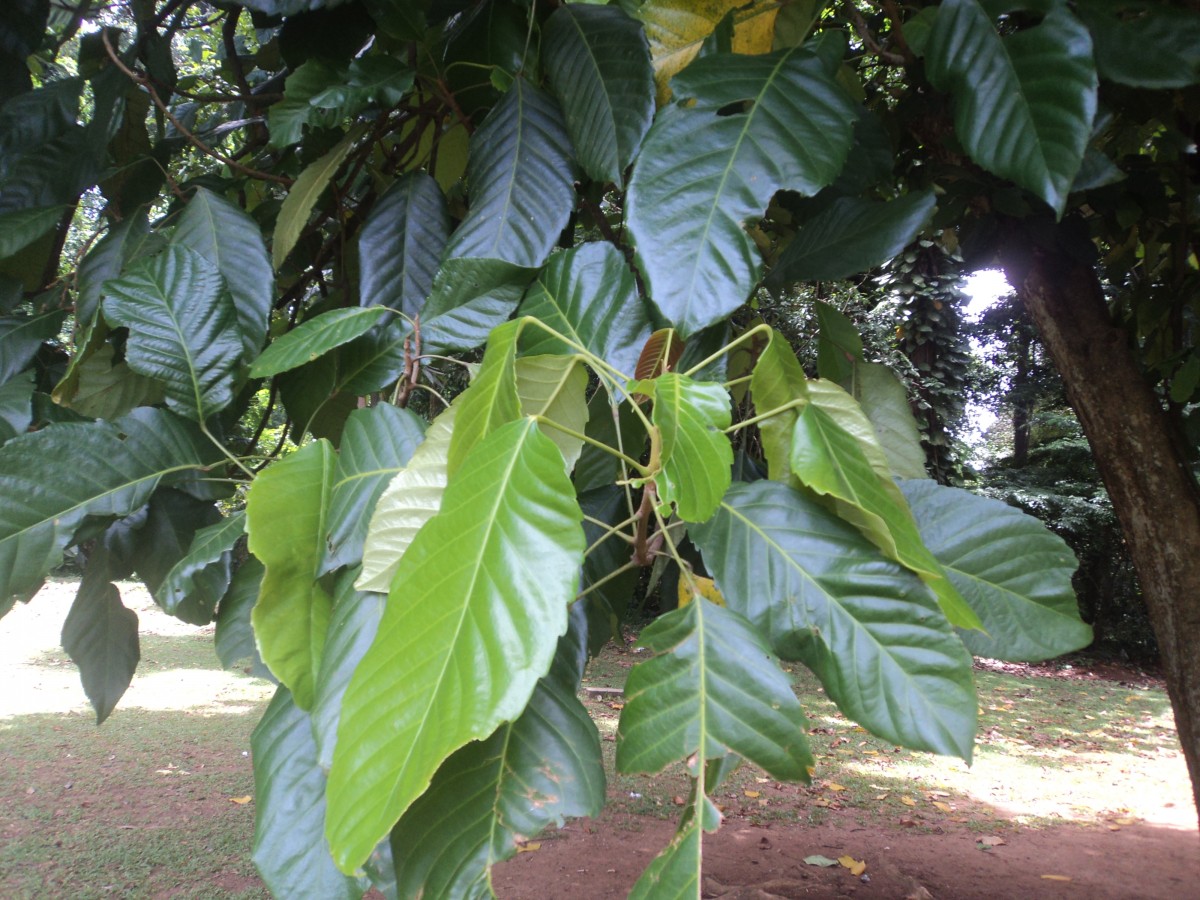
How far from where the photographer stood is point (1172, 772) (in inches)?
201

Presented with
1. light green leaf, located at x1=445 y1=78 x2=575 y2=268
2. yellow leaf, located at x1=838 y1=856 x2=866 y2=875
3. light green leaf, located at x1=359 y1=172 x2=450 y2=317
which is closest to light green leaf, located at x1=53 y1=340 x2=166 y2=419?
light green leaf, located at x1=359 y1=172 x2=450 y2=317

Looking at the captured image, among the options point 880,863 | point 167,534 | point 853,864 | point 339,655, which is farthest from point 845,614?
point 880,863

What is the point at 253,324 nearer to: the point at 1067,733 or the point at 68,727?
the point at 68,727

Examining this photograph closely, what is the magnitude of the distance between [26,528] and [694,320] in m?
0.57

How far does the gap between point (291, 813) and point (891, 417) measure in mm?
599

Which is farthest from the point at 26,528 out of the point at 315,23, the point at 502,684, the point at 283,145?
the point at 315,23

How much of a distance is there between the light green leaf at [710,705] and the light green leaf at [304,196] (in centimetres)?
65

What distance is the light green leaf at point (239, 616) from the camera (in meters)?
0.68

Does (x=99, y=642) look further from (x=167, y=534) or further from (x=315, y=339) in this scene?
(x=315, y=339)

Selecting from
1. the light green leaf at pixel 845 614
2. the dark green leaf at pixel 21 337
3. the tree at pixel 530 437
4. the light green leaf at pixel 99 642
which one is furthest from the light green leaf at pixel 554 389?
the dark green leaf at pixel 21 337

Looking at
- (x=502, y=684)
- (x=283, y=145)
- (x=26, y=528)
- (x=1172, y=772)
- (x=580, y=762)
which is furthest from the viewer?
(x=1172, y=772)

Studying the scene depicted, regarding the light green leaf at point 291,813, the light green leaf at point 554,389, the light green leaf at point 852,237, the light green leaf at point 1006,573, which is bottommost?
the light green leaf at point 291,813

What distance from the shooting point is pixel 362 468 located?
576 millimetres

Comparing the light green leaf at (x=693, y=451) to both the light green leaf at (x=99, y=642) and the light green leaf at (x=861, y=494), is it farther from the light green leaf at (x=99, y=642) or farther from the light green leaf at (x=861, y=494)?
the light green leaf at (x=99, y=642)
